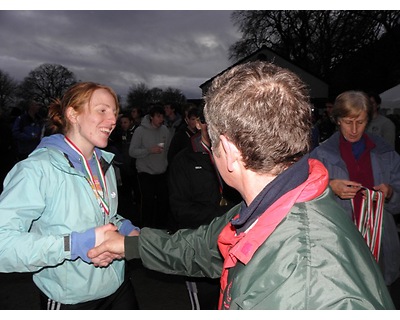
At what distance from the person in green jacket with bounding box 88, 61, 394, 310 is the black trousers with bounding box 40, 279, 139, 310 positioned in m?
1.13

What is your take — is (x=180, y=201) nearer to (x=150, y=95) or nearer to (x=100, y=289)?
(x=100, y=289)

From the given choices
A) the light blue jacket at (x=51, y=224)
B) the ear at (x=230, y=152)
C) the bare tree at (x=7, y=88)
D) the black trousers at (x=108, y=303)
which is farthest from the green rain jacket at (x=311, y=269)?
the bare tree at (x=7, y=88)

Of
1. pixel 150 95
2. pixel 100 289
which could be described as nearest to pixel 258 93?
pixel 100 289

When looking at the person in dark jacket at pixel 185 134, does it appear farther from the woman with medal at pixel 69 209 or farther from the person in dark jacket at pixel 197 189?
the woman with medal at pixel 69 209

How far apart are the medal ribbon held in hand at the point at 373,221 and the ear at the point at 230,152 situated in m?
1.93

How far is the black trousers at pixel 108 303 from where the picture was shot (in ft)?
7.45

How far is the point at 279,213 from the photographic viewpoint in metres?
1.24

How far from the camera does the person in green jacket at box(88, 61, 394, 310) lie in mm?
1110

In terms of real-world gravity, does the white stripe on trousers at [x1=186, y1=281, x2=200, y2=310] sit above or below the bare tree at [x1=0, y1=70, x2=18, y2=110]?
below

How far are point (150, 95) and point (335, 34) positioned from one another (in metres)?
32.9

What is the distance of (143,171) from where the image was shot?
22.1ft

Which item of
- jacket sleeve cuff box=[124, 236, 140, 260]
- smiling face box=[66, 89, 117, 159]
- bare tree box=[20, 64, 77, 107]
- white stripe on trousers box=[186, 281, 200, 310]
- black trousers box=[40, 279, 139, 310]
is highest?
bare tree box=[20, 64, 77, 107]

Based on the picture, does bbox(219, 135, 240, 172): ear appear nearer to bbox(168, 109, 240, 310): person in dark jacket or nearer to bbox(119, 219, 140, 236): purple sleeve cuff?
bbox(119, 219, 140, 236): purple sleeve cuff

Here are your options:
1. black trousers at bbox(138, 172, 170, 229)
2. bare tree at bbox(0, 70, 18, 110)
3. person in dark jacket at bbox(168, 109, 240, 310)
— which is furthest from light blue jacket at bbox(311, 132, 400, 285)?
bare tree at bbox(0, 70, 18, 110)
